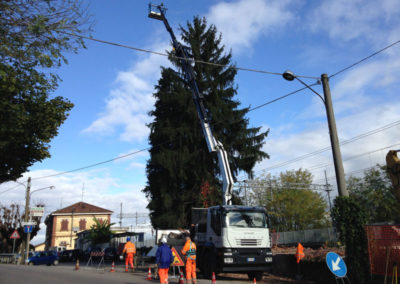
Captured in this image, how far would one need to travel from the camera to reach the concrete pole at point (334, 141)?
1091 cm

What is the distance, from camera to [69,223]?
7025 cm

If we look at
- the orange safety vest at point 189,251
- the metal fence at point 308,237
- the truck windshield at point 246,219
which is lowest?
the metal fence at point 308,237

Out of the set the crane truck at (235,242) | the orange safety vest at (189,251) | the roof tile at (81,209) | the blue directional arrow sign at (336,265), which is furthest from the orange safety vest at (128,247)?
the roof tile at (81,209)

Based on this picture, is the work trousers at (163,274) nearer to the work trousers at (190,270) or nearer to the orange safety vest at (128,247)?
the work trousers at (190,270)

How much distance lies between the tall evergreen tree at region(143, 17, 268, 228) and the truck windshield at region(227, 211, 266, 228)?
1276 cm

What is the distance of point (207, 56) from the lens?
3059 cm

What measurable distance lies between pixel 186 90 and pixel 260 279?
61.3 ft

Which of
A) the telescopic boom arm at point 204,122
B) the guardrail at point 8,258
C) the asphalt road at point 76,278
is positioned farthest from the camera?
the guardrail at point 8,258

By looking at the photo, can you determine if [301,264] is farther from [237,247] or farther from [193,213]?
[193,213]

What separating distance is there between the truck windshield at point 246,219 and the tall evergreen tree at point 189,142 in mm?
12759

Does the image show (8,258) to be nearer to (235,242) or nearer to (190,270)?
(235,242)

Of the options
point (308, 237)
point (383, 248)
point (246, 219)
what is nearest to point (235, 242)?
point (246, 219)

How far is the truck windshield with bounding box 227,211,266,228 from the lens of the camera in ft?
44.0

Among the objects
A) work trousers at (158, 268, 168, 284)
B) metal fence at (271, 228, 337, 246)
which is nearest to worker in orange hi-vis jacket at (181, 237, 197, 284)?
work trousers at (158, 268, 168, 284)
